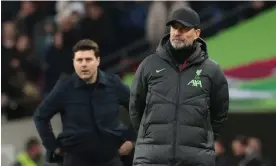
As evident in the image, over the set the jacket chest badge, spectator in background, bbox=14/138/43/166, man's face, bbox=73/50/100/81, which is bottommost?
spectator in background, bbox=14/138/43/166

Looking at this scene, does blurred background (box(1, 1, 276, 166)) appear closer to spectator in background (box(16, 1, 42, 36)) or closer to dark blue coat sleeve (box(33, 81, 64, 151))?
spectator in background (box(16, 1, 42, 36))

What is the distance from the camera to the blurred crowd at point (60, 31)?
15.1m

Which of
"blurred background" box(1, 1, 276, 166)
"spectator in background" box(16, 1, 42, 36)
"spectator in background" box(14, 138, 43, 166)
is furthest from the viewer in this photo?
"spectator in background" box(16, 1, 42, 36)

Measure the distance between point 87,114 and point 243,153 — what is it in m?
5.91

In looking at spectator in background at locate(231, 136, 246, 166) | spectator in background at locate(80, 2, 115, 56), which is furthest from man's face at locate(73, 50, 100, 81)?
spectator in background at locate(80, 2, 115, 56)

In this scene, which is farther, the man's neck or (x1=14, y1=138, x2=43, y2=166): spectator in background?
(x1=14, y1=138, x2=43, y2=166): spectator in background

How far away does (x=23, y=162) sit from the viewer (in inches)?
550

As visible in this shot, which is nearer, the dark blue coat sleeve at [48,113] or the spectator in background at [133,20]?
the dark blue coat sleeve at [48,113]

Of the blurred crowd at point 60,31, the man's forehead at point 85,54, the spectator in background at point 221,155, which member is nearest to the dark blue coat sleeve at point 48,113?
the man's forehead at point 85,54

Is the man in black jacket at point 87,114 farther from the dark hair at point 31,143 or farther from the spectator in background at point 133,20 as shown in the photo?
the spectator in background at point 133,20

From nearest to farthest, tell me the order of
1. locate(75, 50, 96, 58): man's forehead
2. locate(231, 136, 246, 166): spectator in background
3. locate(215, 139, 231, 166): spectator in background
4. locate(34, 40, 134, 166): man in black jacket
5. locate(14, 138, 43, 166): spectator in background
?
locate(75, 50, 96, 58): man's forehead → locate(34, 40, 134, 166): man in black jacket → locate(215, 139, 231, 166): spectator in background → locate(231, 136, 246, 166): spectator in background → locate(14, 138, 43, 166): spectator in background

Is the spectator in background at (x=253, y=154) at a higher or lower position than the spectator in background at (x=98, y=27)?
lower

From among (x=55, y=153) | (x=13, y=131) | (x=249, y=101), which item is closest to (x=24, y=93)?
(x=13, y=131)

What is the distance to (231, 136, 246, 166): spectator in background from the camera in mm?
13359
